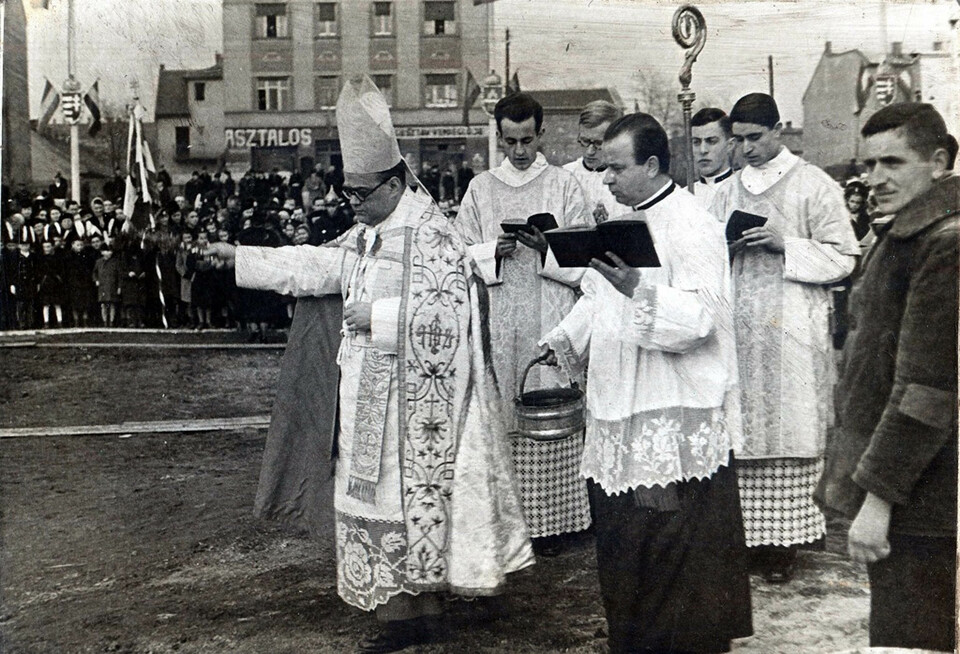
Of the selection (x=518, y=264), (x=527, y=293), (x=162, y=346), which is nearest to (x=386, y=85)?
(x=518, y=264)

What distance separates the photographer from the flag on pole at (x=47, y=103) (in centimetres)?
387

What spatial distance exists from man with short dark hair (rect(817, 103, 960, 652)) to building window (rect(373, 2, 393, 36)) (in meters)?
1.92

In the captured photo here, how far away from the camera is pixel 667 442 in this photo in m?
3.31

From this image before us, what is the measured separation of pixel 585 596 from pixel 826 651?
0.92 m

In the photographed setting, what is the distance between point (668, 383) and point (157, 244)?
7.17 feet

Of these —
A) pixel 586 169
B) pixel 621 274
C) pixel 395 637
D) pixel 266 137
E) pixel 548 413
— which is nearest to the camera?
pixel 621 274

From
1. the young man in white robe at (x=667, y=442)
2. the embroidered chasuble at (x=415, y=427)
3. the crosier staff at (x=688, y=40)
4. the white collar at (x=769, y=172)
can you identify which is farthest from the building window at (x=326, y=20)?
the white collar at (x=769, y=172)

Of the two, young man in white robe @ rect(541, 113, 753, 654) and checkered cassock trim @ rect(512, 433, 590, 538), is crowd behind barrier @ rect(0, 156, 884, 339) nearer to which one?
young man in white robe @ rect(541, 113, 753, 654)

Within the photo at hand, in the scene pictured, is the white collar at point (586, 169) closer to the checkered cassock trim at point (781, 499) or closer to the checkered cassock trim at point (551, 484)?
the checkered cassock trim at point (551, 484)

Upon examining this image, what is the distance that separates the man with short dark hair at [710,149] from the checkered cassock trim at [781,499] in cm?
110

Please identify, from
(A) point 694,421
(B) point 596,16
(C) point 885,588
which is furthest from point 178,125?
(C) point 885,588

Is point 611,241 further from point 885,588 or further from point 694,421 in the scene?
point 885,588

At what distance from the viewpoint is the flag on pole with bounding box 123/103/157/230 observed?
3.88 meters

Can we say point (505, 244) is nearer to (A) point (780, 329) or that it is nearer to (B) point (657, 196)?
(B) point (657, 196)
